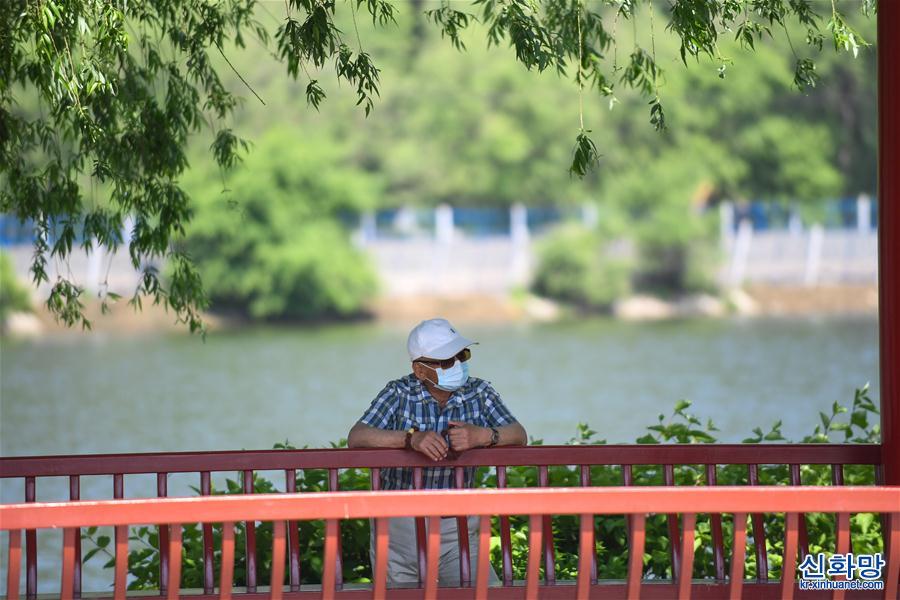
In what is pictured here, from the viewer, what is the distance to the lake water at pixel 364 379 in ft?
65.5

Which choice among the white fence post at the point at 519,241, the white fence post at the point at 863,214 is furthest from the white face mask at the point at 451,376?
the white fence post at the point at 863,214

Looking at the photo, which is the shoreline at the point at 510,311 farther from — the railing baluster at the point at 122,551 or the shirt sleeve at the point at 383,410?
the railing baluster at the point at 122,551

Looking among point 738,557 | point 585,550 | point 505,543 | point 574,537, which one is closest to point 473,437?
point 505,543

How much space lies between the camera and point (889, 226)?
3.91 meters

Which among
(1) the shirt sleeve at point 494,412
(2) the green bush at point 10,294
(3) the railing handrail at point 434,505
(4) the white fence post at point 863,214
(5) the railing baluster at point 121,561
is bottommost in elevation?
(5) the railing baluster at point 121,561

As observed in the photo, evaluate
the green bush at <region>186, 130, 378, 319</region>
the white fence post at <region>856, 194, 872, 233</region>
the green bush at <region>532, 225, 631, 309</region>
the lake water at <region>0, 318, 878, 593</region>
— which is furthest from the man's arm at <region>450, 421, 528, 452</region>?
the white fence post at <region>856, 194, 872, 233</region>

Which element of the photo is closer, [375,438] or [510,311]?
[375,438]

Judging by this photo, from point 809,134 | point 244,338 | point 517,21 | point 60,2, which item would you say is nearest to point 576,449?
point 517,21

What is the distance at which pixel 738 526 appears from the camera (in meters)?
3.21

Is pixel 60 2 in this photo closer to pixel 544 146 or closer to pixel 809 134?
pixel 544 146

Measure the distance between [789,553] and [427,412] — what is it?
51.1 inches

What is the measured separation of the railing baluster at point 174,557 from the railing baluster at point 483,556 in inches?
28.1

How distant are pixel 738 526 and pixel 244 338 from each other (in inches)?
1136

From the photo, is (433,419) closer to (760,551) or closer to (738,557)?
(760,551)
